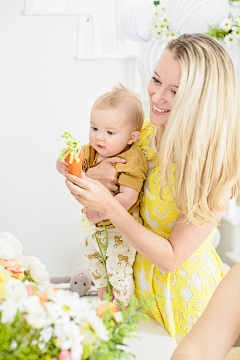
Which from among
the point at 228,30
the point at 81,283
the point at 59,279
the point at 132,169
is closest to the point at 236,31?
the point at 228,30

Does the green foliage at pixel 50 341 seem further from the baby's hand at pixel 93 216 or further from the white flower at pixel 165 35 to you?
the white flower at pixel 165 35

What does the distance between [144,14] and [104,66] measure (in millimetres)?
491

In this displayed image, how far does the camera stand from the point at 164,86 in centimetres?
121

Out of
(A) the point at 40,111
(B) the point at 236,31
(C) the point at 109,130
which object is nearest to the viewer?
(C) the point at 109,130

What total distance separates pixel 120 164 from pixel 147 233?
0.34 meters

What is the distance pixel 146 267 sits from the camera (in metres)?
1.37

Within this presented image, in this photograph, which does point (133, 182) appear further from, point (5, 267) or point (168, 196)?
point (5, 267)

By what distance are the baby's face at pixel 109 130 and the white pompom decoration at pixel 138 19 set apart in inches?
53.7

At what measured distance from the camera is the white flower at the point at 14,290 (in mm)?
632

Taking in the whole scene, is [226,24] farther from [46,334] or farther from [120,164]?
[46,334]

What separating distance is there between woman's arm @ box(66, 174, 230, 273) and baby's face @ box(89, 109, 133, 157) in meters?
0.31

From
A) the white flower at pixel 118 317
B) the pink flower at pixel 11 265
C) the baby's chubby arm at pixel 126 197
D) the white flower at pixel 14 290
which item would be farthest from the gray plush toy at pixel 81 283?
the white flower at pixel 118 317

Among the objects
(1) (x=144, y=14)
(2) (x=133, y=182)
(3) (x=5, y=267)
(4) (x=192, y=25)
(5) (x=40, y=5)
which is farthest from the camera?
(5) (x=40, y=5)

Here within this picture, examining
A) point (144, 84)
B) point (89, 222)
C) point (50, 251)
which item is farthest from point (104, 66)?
point (89, 222)
